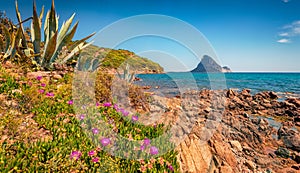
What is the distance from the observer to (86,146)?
3154mm

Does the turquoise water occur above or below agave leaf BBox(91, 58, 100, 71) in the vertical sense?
below

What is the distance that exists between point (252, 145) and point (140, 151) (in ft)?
13.4

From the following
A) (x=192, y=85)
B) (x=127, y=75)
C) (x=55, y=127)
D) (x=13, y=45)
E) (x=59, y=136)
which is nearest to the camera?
(x=59, y=136)

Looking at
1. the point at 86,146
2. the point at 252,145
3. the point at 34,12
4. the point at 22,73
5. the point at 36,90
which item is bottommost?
the point at 252,145

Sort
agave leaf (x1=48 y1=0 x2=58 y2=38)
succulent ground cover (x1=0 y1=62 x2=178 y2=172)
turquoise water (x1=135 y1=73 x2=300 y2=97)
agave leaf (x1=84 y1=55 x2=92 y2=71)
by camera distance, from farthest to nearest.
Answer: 1. turquoise water (x1=135 y1=73 x2=300 y2=97)
2. agave leaf (x1=84 y1=55 x2=92 y2=71)
3. agave leaf (x1=48 y1=0 x2=58 y2=38)
4. succulent ground cover (x1=0 y1=62 x2=178 y2=172)

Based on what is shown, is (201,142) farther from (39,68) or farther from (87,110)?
(39,68)

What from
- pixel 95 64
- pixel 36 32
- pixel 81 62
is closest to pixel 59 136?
pixel 36 32

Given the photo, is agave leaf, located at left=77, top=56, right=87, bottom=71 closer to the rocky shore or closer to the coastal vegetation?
the coastal vegetation

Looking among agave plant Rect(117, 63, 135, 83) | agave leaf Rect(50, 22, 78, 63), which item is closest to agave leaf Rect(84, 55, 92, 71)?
agave plant Rect(117, 63, 135, 83)

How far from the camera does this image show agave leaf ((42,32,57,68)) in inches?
241

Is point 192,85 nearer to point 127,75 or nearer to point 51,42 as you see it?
point 127,75

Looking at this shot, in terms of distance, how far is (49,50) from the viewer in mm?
6387

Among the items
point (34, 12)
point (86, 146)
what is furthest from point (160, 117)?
point (34, 12)

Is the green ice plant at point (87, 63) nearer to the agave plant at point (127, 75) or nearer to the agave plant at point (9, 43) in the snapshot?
the agave plant at point (127, 75)
